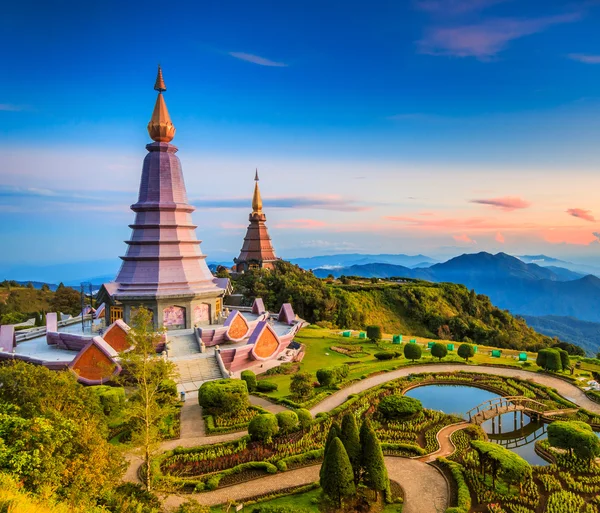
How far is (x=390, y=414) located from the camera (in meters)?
20.8

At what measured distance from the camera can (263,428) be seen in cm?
1819

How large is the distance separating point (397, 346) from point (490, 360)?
7.62 m

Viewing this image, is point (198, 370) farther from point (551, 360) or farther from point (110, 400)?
point (551, 360)

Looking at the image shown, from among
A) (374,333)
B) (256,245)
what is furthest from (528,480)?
(256,245)

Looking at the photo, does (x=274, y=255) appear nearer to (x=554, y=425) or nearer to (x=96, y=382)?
(x=96, y=382)

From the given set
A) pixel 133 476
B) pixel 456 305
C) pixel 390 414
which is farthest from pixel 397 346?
pixel 456 305

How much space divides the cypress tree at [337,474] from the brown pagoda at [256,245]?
49327mm

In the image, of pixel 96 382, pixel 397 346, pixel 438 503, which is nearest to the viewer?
pixel 438 503

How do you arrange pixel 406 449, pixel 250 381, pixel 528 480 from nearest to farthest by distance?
pixel 528 480 → pixel 406 449 → pixel 250 381

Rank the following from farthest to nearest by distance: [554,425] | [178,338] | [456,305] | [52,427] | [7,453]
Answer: [456,305] → [178,338] → [554,425] → [52,427] → [7,453]

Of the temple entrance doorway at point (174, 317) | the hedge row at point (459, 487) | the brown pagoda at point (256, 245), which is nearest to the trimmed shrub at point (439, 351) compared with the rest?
the hedge row at point (459, 487)

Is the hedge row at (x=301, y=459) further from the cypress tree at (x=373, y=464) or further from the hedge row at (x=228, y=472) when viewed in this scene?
the cypress tree at (x=373, y=464)

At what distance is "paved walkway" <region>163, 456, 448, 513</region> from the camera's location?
562 inches

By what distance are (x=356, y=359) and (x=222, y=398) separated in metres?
14.8
